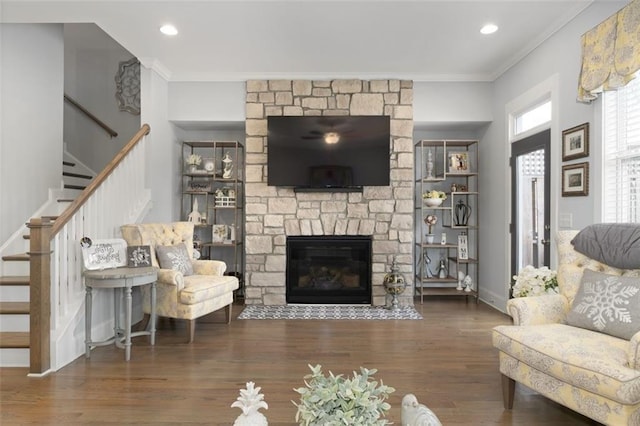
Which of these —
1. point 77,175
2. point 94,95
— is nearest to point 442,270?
point 77,175

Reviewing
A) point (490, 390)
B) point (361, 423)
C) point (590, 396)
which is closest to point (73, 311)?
point (361, 423)

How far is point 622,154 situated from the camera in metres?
2.77

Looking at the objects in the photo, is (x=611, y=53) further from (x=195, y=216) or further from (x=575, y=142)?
(x=195, y=216)

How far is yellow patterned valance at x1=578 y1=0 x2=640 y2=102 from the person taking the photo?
2478mm

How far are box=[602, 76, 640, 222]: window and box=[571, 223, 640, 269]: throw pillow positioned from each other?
1.82 ft

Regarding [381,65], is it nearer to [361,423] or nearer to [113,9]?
[113,9]

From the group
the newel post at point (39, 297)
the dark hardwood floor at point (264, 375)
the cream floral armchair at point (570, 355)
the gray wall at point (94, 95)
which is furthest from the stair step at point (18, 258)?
the cream floral armchair at point (570, 355)

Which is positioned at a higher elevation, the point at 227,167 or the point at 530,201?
the point at 227,167

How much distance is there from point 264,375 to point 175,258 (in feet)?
5.41

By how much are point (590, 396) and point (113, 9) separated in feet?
13.9

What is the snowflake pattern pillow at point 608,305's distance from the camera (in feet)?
6.64

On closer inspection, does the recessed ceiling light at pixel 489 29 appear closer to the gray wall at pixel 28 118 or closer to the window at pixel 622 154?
the window at pixel 622 154

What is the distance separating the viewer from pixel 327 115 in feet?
15.5

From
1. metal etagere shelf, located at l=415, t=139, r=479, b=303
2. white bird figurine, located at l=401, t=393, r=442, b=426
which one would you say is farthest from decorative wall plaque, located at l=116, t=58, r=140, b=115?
white bird figurine, located at l=401, t=393, r=442, b=426
